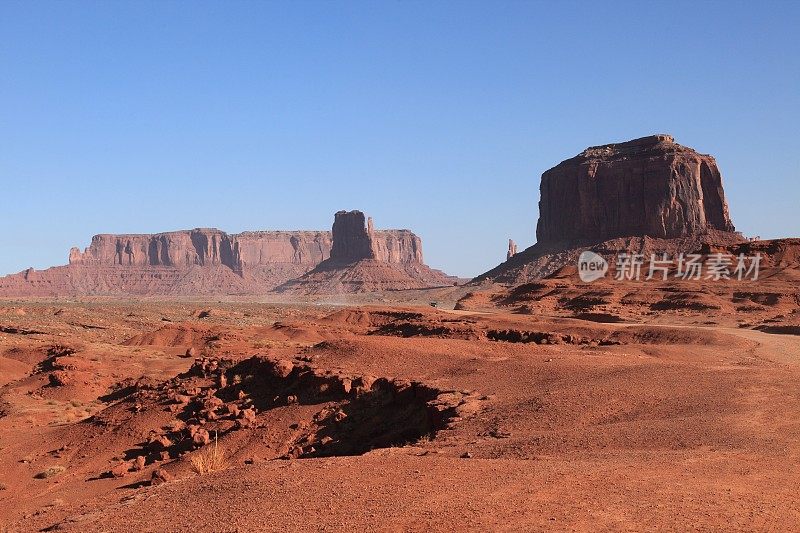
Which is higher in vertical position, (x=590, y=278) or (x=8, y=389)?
(x=590, y=278)

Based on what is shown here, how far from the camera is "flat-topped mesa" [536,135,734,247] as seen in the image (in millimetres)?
99375

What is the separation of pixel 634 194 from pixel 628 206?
1757 mm

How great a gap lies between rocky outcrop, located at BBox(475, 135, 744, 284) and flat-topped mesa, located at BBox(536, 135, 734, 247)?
12cm

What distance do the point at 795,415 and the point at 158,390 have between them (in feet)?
52.4

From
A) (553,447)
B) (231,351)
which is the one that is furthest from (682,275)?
(553,447)

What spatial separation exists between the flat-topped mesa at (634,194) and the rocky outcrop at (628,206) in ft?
0.40

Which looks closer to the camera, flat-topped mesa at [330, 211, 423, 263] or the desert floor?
the desert floor

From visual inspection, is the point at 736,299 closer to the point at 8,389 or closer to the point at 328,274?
the point at 8,389

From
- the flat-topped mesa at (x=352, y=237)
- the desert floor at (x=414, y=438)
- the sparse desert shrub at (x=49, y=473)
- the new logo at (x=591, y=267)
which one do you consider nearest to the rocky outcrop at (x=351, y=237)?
the flat-topped mesa at (x=352, y=237)

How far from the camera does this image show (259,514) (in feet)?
27.0

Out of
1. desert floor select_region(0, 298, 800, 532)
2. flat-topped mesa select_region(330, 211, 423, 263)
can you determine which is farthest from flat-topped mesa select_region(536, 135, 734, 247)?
desert floor select_region(0, 298, 800, 532)

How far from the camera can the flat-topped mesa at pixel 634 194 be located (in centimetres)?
9938

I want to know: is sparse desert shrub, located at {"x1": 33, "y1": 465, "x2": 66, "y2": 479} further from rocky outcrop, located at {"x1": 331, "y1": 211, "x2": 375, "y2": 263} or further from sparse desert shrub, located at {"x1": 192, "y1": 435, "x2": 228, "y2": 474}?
rocky outcrop, located at {"x1": 331, "y1": 211, "x2": 375, "y2": 263}

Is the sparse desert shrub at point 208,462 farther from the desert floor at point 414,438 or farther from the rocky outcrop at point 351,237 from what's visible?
the rocky outcrop at point 351,237
